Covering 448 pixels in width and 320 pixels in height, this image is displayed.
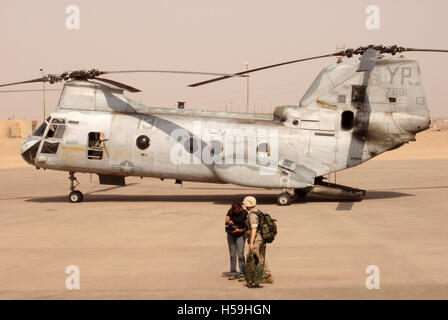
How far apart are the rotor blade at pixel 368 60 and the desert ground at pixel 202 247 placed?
4.60 metres

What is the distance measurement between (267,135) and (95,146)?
623 centimetres

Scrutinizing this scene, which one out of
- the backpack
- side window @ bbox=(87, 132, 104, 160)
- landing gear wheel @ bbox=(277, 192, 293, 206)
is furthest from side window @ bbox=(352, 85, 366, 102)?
the backpack

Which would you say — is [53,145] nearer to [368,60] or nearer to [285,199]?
[285,199]

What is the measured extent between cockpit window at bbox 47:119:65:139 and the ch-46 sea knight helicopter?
0.04 m

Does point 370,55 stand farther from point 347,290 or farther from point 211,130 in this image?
point 347,290

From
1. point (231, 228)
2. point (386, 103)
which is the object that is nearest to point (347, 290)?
point (231, 228)

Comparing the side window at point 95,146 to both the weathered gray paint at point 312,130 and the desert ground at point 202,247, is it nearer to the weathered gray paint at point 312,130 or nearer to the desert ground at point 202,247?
the weathered gray paint at point 312,130

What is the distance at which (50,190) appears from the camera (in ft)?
89.9

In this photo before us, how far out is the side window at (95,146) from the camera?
70.1ft

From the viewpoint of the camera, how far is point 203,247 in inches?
520

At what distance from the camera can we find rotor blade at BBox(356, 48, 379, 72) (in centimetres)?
1866

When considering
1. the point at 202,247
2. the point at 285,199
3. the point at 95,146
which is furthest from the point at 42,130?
the point at 202,247

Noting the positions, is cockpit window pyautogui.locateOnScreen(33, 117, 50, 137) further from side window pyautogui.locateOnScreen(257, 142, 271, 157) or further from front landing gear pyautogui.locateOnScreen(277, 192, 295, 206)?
front landing gear pyautogui.locateOnScreen(277, 192, 295, 206)
